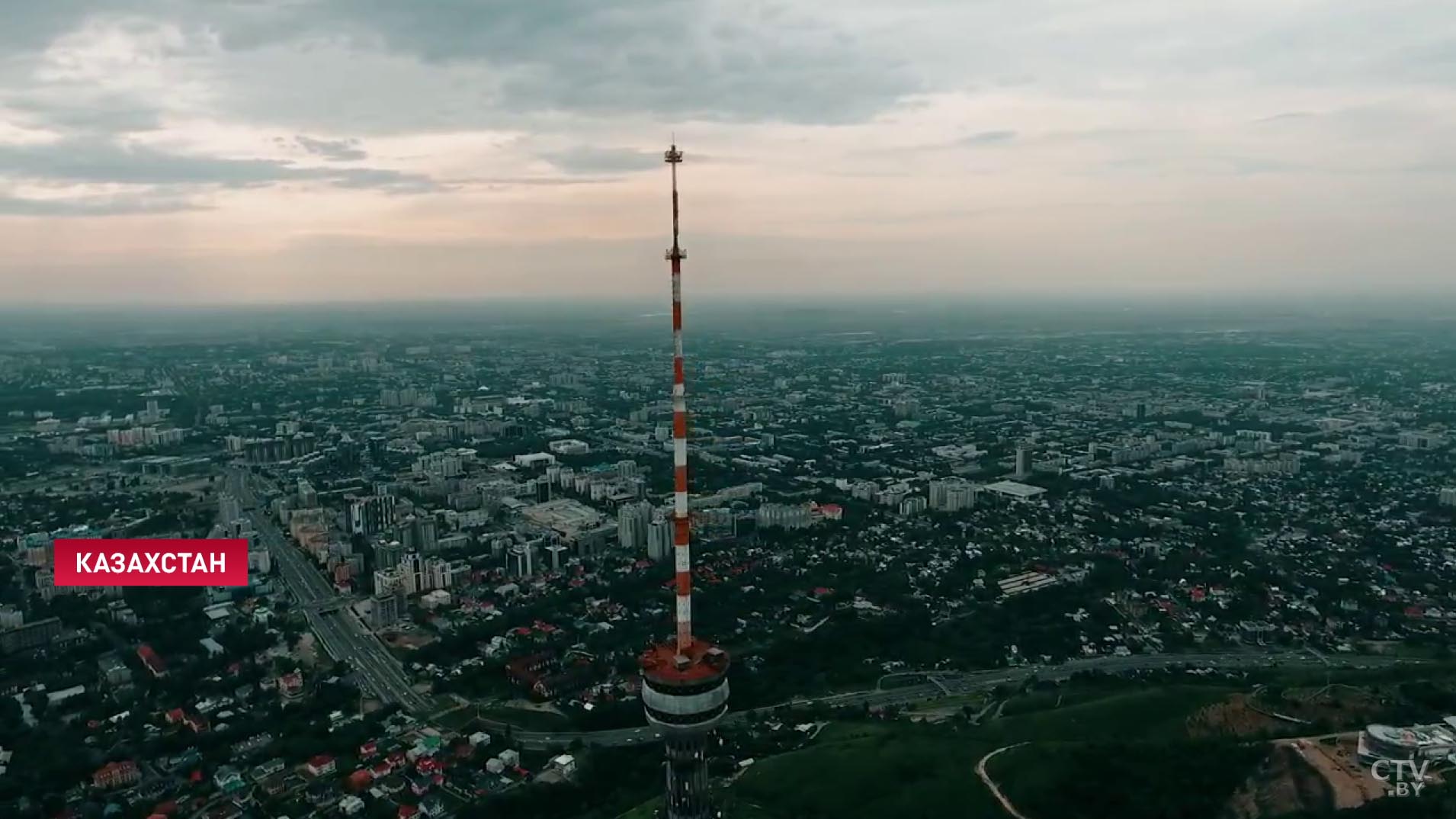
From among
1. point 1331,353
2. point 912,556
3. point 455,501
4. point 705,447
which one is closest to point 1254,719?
point 912,556

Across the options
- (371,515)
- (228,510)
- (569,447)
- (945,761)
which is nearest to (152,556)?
(945,761)

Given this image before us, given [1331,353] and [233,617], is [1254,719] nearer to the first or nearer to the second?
[233,617]

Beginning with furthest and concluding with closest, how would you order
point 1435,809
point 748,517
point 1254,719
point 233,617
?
point 748,517
point 233,617
point 1254,719
point 1435,809

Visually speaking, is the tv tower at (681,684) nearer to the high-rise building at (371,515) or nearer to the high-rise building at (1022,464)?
the high-rise building at (371,515)

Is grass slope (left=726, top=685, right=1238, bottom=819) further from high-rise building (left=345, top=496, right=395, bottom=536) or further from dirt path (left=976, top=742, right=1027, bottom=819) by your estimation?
high-rise building (left=345, top=496, right=395, bottom=536)

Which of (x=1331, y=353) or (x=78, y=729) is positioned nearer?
(x=78, y=729)

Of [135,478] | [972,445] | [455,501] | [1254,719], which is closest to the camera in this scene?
[1254,719]
